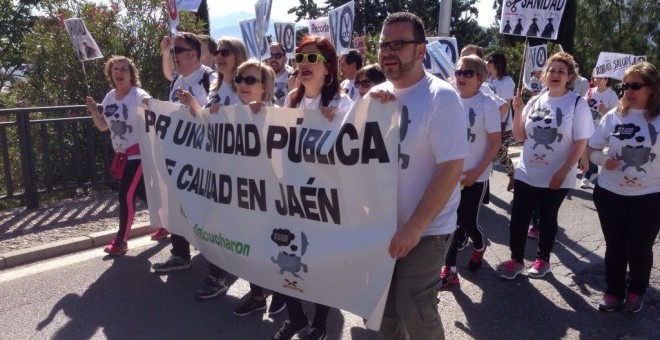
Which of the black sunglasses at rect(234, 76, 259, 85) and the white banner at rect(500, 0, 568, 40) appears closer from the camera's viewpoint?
the black sunglasses at rect(234, 76, 259, 85)

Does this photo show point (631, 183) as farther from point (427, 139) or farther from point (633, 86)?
point (427, 139)

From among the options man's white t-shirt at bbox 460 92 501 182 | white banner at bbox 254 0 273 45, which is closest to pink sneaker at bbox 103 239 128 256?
white banner at bbox 254 0 273 45

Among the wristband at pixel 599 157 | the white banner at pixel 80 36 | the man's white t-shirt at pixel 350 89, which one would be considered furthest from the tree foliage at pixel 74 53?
the wristband at pixel 599 157

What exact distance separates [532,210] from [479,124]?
87 centimetres

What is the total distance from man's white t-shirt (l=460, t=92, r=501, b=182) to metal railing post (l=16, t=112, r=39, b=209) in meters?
5.01

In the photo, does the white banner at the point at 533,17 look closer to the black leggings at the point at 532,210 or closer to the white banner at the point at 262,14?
the black leggings at the point at 532,210

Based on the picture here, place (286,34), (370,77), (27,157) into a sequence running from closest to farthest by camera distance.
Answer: (370,77), (27,157), (286,34)

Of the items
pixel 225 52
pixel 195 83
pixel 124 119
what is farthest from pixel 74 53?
pixel 225 52

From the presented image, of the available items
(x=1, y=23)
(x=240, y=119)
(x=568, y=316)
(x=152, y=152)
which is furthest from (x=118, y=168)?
(x=1, y=23)

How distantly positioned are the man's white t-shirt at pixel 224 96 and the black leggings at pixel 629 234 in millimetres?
2847

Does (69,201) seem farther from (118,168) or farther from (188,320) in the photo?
(188,320)

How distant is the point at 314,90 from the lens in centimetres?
348

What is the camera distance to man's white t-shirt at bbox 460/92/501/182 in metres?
4.45

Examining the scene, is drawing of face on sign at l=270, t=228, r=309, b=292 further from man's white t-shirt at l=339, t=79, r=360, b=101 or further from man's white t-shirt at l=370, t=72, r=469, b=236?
man's white t-shirt at l=339, t=79, r=360, b=101
